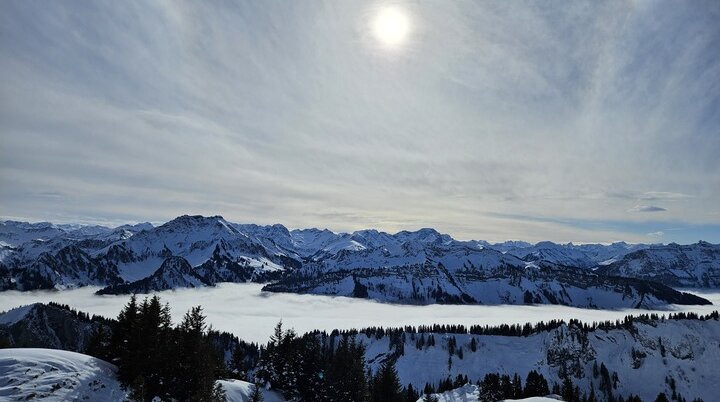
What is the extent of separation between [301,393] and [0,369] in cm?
5230

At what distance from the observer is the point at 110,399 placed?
1725 inches

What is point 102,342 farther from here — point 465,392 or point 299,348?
point 465,392

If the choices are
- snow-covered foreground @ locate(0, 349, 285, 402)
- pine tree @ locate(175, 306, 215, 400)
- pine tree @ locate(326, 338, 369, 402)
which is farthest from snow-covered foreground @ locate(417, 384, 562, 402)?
snow-covered foreground @ locate(0, 349, 285, 402)

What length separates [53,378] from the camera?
40.8 meters

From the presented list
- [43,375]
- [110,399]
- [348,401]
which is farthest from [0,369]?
[348,401]

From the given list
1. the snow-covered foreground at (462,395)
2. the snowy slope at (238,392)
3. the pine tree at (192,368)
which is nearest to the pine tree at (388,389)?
the snowy slope at (238,392)

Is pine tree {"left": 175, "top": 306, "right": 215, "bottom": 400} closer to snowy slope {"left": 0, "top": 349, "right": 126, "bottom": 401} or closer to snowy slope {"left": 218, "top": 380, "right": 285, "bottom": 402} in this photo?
snowy slope {"left": 0, "top": 349, "right": 126, "bottom": 401}

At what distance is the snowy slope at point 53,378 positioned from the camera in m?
37.7

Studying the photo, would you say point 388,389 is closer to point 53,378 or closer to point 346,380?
point 346,380

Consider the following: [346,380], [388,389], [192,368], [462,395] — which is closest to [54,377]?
[192,368]

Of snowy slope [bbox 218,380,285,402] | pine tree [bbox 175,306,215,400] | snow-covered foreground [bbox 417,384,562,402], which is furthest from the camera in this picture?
snow-covered foreground [bbox 417,384,562,402]

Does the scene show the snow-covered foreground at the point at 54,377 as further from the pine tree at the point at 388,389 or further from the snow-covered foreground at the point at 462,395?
the snow-covered foreground at the point at 462,395

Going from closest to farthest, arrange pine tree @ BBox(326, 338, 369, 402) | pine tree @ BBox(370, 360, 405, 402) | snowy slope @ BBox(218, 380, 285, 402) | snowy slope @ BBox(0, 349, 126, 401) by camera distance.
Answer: snowy slope @ BBox(0, 349, 126, 401) → snowy slope @ BBox(218, 380, 285, 402) → pine tree @ BBox(370, 360, 405, 402) → pine tree @ BBox(326, 338, 369, 402)

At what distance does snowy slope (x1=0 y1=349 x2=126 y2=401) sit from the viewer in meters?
37.7
